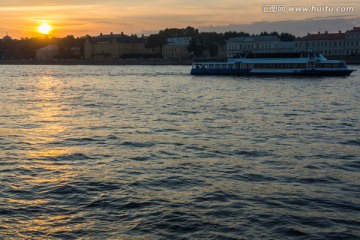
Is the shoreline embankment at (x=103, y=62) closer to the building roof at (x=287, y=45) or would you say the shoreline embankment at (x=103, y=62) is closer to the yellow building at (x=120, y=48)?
the yellow building at (x=120, y=48)

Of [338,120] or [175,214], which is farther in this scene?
[338,120]

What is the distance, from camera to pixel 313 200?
29.9ft

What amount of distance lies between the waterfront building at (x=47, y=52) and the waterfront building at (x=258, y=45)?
6913cm

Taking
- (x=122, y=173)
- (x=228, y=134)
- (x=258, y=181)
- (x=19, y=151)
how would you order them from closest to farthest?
(x=258, y=181) → (x=122, y=173) → (x=19, y=151) → (x=228, y=134)

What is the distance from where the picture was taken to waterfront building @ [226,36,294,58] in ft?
405

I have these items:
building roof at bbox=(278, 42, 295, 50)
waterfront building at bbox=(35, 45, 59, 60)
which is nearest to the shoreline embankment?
waterfront building at bbox=(35, 45, 59, 60)

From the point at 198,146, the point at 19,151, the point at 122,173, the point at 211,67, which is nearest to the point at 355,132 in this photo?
the point at 198,146

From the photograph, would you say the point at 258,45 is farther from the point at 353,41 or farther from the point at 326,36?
the point at 353,41

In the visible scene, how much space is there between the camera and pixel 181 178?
10.6 meters

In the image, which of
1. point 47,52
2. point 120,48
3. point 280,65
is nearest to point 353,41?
point 280,65

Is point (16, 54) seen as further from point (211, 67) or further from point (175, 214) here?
point (175, 214)

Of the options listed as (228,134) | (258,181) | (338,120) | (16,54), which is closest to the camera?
(258,181)

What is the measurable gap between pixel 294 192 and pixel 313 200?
539 mm

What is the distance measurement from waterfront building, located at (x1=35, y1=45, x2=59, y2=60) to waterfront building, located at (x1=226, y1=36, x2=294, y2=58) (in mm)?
69134
